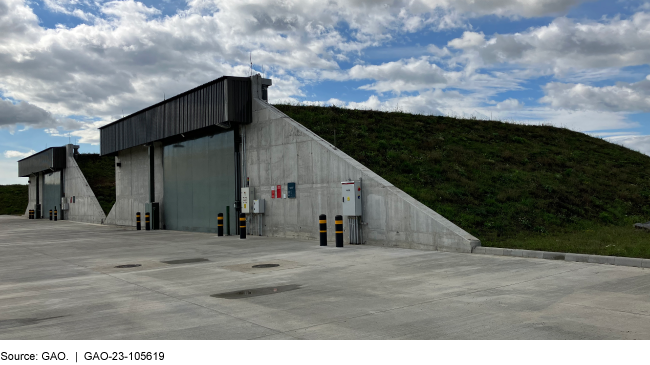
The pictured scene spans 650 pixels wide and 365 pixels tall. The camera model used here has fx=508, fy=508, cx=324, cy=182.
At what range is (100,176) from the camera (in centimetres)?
5309

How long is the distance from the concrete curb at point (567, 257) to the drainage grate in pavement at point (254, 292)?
612 centimetres

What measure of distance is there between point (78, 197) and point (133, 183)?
15.4 metres

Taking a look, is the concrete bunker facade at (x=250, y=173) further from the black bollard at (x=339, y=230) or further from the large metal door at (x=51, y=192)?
the large metal door at (x=51, y=192)

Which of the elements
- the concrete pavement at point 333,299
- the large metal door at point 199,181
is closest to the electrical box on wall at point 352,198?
the concrete pavement at point 333,299

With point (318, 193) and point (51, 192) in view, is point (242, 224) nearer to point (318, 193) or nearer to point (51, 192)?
point (318, 193)

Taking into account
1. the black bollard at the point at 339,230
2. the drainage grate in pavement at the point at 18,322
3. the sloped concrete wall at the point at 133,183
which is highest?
the sloped concrete wall at the point at 133,183

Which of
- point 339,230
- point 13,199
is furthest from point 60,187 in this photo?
point 339,230

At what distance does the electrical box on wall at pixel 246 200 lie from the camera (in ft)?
72.8

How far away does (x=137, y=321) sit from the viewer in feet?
22.2

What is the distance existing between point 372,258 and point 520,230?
5.99 m

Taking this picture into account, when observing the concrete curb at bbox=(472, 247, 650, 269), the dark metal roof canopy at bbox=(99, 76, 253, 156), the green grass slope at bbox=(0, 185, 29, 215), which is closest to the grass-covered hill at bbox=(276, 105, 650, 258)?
the concrete curb at bbox=(472, 247, 650, 269)

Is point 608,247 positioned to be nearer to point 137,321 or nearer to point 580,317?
point 580,317

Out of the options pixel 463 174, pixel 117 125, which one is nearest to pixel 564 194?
pixel 463 174

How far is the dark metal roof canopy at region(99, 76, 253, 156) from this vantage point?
21.9 metres
